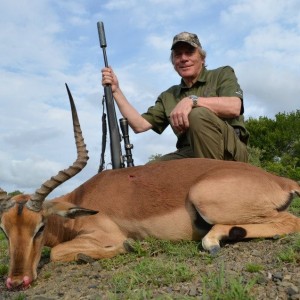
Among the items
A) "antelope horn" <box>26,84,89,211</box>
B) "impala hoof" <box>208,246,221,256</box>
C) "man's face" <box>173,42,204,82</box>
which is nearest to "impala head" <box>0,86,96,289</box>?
"antelope horn" <box>26,84,89,211</box>

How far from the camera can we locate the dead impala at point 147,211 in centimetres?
476

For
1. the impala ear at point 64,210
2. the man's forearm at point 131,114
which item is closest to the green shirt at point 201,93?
the man's forearm at point 131,114

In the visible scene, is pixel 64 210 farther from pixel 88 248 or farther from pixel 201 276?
pixel 201 276

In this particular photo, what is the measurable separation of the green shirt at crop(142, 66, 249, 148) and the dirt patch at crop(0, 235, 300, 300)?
258cm

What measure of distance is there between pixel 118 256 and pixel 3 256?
1.91 meters

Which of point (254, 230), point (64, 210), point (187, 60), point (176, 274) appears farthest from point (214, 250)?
point (187, 60)

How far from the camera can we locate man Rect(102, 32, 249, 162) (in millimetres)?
6258

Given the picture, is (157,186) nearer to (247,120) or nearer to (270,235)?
(270,235)

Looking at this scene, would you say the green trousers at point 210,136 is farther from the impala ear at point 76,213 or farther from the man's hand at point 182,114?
the impala ear at point 76,213

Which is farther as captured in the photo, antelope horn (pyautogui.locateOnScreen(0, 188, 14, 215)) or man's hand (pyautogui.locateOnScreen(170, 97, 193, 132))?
man's hand (pyautogui.locateOnScreen(170, 97, 193, 132))

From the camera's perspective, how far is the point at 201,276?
3637 millimetres

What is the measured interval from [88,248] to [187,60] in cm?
330

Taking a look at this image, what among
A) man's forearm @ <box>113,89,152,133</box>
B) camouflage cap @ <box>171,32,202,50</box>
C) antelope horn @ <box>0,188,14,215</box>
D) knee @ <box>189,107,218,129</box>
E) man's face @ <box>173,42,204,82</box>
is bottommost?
antelope horn @ <box>0,188,14,215</box>

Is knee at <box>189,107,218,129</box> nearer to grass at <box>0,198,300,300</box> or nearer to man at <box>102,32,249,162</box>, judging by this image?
man at <box>102,32,249,162</box>
